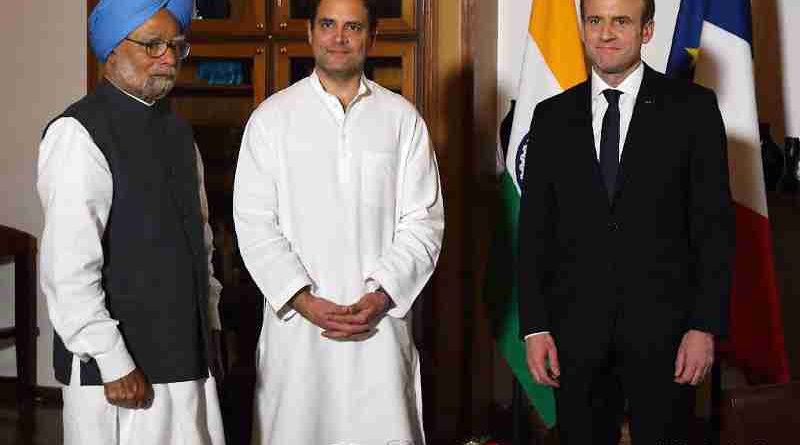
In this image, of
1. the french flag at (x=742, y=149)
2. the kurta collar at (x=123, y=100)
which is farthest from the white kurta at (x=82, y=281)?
the french flag at (x=742, y=149)

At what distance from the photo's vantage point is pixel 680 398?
93.7 inches

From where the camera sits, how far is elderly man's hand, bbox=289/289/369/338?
256 centimetres

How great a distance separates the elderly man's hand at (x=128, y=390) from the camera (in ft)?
7.02

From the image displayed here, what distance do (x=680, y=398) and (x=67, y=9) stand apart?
2998mm

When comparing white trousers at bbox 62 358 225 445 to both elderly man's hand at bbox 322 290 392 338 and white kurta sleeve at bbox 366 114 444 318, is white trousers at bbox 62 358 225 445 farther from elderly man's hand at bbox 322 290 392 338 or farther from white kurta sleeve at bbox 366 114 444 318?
white kurta sleeve at bbox 366 114 444 318

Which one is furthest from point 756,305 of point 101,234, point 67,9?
point 67,9

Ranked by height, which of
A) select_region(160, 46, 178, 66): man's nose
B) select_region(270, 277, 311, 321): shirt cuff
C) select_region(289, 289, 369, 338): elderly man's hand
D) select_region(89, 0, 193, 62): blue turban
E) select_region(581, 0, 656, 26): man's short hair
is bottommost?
select_region(289, 289, 369, 338): elderly man's hand

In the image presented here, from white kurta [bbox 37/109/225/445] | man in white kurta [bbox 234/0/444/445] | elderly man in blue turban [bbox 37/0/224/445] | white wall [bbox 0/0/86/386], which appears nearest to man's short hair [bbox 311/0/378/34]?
man in white kurta [bbox 234/0/444/445]

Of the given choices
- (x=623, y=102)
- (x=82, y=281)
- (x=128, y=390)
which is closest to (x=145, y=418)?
(x=128, y=390)

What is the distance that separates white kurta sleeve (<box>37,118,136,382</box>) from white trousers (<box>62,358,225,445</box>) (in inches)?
3.5

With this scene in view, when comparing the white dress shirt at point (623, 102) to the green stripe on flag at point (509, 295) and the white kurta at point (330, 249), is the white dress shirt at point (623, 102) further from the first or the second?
the green stripe on flag at point (509, 295)

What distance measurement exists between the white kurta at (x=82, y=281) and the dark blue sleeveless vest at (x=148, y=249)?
0.12 feet

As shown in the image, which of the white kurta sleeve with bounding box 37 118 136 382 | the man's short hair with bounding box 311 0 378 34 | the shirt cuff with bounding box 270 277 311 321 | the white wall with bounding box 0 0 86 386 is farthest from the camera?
the white wall with bounding box 0 0 86 386

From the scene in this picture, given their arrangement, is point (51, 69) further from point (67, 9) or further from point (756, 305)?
point (756, 305)
